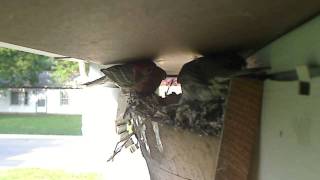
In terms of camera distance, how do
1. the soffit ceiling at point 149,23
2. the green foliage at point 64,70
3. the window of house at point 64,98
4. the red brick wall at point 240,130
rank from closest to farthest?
1. the soffit ceiling at point 149,23
2. the red brick wall at point 240,130
3. the green foliage at point 64,70
4. the window of house at point 64,98

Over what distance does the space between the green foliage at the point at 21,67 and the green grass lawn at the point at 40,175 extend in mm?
12654

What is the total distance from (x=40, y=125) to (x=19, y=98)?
735 centimetres

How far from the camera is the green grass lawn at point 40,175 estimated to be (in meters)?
9.41

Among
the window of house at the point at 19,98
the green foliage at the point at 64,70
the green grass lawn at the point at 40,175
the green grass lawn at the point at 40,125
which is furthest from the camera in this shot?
the window of house at the point at 19,98

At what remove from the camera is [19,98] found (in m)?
29.3

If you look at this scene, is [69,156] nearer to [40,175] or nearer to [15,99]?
[40,175]

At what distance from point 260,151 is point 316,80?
79 cm

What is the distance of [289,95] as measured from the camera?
214 cm

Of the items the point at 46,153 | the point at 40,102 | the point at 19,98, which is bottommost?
the point at 46,153

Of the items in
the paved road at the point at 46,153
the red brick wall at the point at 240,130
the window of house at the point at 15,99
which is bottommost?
the paved road at the point at 46,153

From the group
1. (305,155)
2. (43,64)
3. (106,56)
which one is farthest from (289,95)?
(43,64)

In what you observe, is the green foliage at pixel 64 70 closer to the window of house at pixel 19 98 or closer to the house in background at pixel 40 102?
the house in background at pixel 40 102

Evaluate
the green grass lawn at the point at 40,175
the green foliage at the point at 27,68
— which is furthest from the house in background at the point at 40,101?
the green grass lawn at the point at 40,175

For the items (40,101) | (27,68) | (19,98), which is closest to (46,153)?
(27,68)
